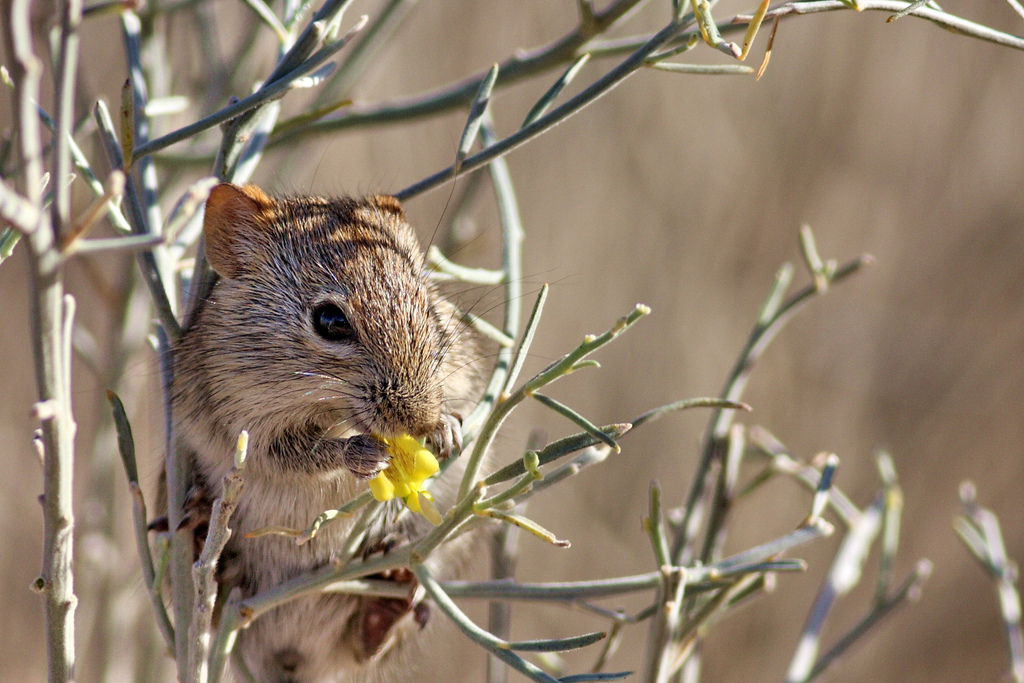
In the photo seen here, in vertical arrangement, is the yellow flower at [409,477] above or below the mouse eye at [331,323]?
below

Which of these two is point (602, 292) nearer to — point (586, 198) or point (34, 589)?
point (586, 198)

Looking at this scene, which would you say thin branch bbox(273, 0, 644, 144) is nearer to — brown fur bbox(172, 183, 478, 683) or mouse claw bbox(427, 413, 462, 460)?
brown fur bbox(172, 183, 478, 683)

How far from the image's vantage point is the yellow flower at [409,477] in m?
1.46

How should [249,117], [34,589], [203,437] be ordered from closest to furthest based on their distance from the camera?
[34,589]
[249,117]
[203,437]

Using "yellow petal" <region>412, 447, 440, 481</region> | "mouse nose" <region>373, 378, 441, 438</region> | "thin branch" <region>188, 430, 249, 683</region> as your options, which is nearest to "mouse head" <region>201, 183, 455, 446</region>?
"mouse nose" <region>373, 378, 441, 438</region>

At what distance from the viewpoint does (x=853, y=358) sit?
15.6ft

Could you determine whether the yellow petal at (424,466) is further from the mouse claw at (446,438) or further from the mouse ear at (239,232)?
the mouse ear at (239,232)

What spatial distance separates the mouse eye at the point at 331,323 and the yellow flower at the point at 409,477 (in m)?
0.27

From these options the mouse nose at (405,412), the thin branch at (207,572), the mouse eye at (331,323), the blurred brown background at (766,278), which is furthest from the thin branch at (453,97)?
the blurred brown background at (766,278)

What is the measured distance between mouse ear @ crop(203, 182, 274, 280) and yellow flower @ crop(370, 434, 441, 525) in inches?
23.7

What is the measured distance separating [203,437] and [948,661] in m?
3.99

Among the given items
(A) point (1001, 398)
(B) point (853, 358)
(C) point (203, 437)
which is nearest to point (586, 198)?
(B) point (853, 358)

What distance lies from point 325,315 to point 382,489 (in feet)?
1.78

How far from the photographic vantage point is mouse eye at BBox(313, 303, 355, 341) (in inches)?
72.4
